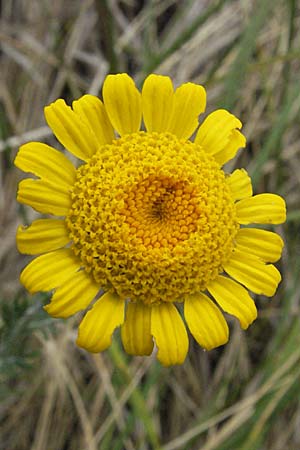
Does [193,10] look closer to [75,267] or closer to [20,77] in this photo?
[20,77]

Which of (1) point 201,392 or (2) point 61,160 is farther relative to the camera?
(1) point 201,392

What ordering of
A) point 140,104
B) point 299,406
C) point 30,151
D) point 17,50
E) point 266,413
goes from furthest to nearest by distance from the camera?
1. point 17,50
2. point 299,406
3. point 266,413
4. point 140,104
5. point 30,151

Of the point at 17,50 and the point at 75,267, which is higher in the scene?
the point at 17,50

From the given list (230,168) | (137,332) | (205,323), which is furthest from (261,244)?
(230,168)

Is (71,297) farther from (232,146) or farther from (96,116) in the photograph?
(232,146)

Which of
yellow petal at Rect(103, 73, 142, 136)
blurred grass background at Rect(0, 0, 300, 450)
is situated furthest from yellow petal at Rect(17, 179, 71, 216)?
blurred grass background at Rect(0, 0, 300, 450)

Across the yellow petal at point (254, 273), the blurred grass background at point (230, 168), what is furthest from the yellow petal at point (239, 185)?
the blurred grass background at point (230, 168)

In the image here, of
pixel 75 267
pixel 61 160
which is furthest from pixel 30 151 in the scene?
pixel 75 267

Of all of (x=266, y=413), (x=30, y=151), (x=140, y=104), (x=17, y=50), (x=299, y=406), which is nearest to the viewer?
(x=30, y=151)
